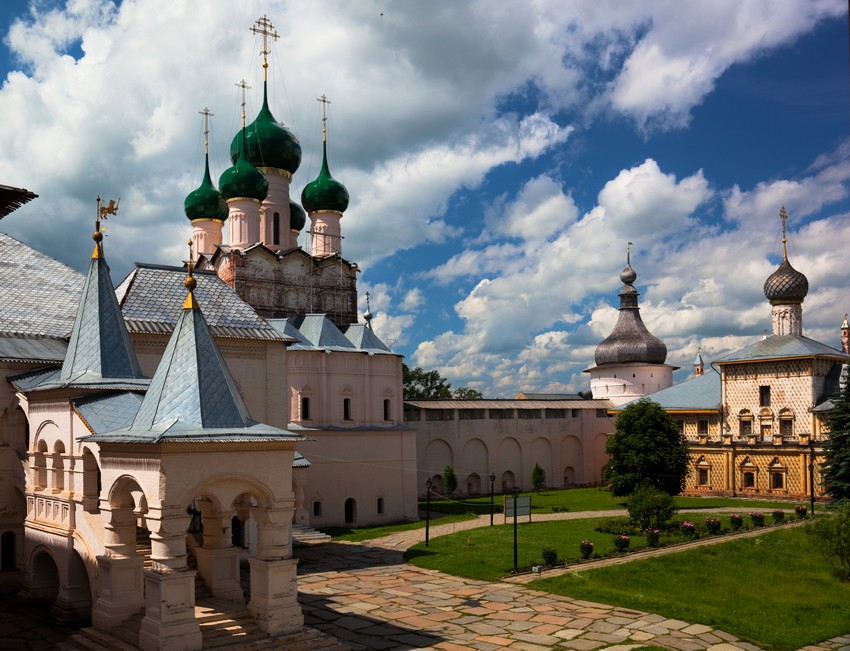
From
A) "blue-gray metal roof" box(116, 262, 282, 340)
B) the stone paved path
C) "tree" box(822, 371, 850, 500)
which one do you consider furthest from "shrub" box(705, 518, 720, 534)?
"blue-gray metal roof" box(116, 262, 282, 340)

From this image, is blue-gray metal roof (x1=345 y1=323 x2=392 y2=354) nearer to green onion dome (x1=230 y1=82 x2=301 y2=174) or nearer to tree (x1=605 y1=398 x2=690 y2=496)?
green onion dome (x1=230 y1=82 x2=301 y2=174)

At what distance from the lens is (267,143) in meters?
30.9

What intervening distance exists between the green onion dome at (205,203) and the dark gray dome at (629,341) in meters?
22.4

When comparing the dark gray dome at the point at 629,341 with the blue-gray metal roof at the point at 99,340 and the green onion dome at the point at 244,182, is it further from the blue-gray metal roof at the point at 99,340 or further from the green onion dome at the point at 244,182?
the blue-gray metal roof at the point at 99,340

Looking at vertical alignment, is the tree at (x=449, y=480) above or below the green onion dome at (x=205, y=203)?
below

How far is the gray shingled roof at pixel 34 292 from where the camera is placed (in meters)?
16.9

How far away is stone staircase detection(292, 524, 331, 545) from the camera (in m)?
22.4

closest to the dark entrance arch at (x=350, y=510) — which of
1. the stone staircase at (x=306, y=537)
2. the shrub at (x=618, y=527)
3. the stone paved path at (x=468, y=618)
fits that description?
the stone staircase at (x=306, y=537)

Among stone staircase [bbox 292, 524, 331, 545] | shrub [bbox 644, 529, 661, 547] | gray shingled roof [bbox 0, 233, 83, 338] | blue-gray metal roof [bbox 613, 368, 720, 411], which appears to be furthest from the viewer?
blue-gray metal roof [bbox 613, 368, 720, 411]

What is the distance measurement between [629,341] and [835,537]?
25769 mm

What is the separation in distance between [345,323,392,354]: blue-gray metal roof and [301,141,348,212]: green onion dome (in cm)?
589

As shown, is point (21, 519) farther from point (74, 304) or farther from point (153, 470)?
point (153, 470)

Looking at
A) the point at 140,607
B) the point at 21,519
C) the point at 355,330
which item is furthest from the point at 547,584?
the point at 355,330

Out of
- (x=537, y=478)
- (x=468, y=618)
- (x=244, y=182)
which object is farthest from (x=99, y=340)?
(x=537, y=478)
